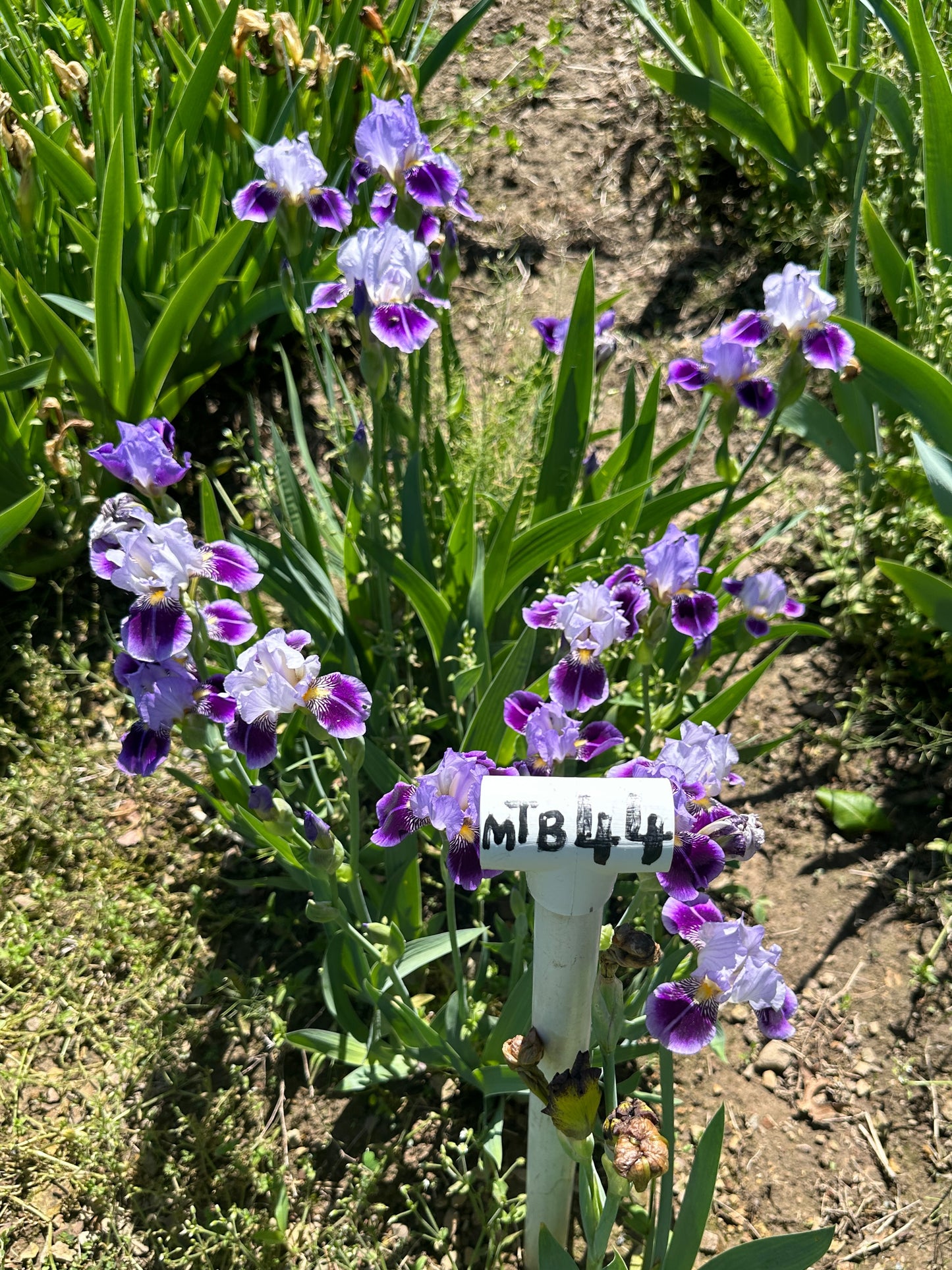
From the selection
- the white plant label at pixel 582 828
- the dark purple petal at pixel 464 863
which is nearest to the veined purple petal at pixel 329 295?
the dark purple petal at pixel 464 863

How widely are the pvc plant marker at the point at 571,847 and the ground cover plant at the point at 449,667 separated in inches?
2.7

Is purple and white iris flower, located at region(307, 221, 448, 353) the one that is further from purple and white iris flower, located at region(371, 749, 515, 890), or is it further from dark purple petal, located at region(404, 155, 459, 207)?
purple and white iris flower, located at region(371, 749, 515, 890)

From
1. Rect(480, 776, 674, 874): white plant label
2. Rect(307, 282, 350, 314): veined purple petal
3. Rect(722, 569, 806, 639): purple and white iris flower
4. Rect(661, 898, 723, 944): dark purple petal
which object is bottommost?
Rect(661, 898, 723, 944): dark purple petal

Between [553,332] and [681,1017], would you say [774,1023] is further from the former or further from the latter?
[553,332]

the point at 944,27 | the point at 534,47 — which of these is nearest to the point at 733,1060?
the point at 944,27

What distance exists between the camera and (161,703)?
1422mm

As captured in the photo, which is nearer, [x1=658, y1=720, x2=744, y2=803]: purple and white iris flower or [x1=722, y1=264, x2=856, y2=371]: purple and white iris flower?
[x1=658, y1=720, x2=744, y2=803]: purple and white iris flower

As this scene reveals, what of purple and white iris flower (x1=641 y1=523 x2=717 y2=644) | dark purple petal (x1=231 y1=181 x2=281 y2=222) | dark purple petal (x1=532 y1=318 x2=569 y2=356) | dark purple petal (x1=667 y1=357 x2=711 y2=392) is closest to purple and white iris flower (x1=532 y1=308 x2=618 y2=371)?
dark purple petal (x1=532 y1=318 x2=569 y2=356)

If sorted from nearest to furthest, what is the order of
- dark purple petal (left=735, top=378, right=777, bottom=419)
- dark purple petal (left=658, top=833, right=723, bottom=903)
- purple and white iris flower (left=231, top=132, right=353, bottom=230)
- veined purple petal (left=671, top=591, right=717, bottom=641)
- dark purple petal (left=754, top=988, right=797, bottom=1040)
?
dark purple petal (left=658, top=833, right=723, bottom=903)
dark purple petal (left=754, top=988, right=797, bottom=1040)
veined purple petal (left=671, top=591, right=717, bottom=641)
purple and white iris flower (left=231, top=132, right=353, bottom=230)
dark purple petal (left=735, top=378, right=777, bottom=419)

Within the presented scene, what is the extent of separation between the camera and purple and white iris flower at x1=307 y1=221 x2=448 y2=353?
1654 mm

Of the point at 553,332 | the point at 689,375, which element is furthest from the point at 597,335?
the point at 689,375

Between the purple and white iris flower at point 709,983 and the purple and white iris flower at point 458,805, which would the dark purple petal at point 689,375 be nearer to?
the purple and white iris flower at point 458,805

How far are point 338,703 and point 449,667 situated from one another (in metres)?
0.81

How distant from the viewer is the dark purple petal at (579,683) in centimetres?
151
